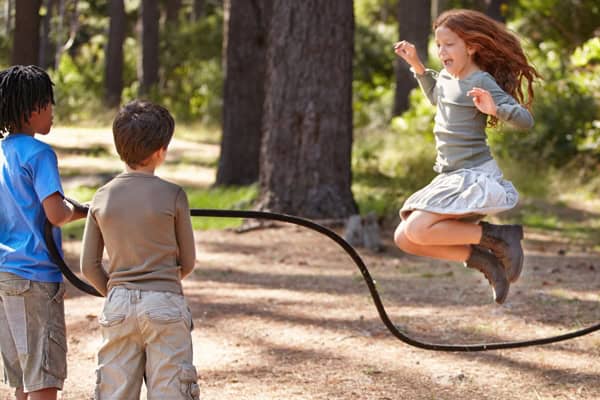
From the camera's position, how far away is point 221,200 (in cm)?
1255

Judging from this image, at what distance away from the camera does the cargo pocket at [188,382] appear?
3.71m

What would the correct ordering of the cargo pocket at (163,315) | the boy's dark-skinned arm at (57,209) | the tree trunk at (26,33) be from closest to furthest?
the cargo pocket at (163,315), the boy's dark-skinned arm at (57,209), the tree trunk at (26,33)

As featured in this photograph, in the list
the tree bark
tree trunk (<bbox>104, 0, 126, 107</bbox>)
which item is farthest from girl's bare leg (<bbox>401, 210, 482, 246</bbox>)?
tree trunk (<bbox>104, 0, 126, 107</bbox>)

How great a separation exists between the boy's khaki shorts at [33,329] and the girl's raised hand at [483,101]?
6.59 feet

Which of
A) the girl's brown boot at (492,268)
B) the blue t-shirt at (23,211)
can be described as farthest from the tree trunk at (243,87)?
the blue t-shirt at (23,211)

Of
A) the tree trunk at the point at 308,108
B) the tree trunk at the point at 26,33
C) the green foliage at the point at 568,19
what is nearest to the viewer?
the tree trunk at the point at 308,108

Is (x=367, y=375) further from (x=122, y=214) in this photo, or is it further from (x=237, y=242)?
(x=237, y=242)

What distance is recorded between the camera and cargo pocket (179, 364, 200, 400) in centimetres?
371

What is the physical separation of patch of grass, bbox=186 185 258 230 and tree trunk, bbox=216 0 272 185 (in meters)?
0.40

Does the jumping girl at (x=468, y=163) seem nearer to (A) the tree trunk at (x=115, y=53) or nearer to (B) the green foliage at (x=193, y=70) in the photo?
(B) the green foliage at (x=193, y=70)

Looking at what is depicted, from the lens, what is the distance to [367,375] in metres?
5.79

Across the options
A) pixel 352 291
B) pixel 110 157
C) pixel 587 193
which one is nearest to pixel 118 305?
pixel 352 291

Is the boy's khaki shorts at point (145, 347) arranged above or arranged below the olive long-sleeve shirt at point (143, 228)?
below

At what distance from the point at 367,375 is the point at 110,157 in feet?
44.2
